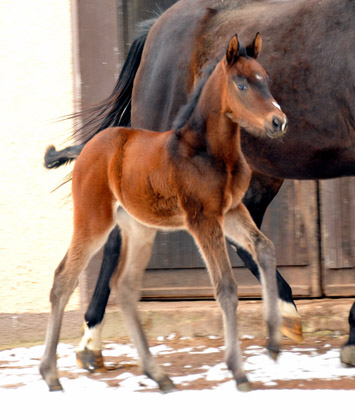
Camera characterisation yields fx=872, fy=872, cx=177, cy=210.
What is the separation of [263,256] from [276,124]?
0.63 meters

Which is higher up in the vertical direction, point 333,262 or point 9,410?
point 9,410

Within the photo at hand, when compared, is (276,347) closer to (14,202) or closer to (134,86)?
(134,86)

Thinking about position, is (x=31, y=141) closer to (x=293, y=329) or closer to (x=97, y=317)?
(x=97, y=317)

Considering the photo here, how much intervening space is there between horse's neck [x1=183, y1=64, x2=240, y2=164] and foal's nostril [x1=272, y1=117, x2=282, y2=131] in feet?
1.03

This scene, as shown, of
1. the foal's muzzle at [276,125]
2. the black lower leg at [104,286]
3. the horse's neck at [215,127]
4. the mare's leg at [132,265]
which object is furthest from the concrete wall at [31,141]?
the foal's muzzle at [276,125]

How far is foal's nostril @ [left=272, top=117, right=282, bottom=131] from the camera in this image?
3.45m

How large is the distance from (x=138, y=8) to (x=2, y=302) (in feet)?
7.67

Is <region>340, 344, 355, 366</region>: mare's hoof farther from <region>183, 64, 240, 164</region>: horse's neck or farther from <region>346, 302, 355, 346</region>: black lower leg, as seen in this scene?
<region>183, 64, 240, 164</region>: horse's neck

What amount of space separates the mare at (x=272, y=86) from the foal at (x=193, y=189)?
0.60 metres

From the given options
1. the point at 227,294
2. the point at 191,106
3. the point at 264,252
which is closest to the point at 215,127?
the point at 191,106

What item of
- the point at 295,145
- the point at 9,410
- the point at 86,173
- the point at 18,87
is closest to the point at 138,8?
the point at 18,87

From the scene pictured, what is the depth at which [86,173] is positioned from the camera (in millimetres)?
4000

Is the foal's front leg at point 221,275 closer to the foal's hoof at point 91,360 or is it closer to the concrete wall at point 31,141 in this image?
the foal's hoof at point 91,360

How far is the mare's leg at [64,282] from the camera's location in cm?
396
